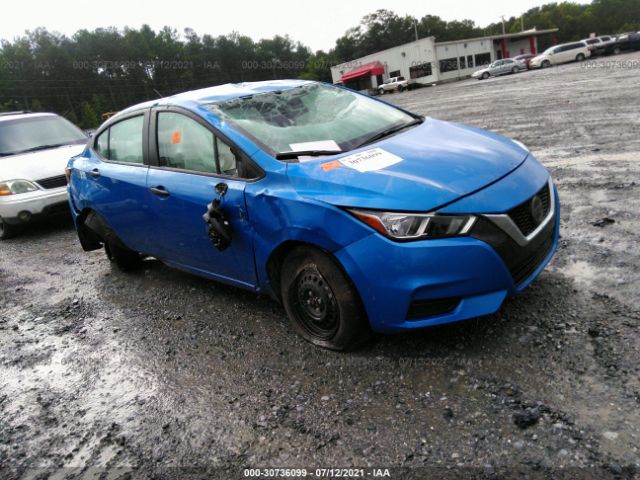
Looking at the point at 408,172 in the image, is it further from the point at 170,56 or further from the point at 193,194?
the point at 170,56

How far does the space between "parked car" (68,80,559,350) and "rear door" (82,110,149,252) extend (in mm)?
24

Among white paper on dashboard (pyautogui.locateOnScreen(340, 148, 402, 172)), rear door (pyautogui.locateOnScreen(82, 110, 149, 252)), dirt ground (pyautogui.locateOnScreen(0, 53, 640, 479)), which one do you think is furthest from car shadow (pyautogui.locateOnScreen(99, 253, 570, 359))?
white paper on dashboard (pyautogui.locateOnScreen(340, 148, 402, 172))

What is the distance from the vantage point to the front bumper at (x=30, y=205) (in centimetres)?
730

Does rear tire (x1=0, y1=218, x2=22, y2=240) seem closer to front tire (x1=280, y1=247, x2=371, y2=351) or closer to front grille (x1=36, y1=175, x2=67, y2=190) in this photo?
front grille (x1=36, y1=175, x2=67, y2=190)

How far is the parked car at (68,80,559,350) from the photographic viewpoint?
2.72 meters

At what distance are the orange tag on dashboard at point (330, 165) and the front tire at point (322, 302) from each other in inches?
18.8

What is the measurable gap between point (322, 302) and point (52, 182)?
596 cm

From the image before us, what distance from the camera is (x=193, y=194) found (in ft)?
12.1

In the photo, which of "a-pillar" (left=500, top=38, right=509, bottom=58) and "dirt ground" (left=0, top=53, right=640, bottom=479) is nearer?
"dirt ground" (left=0, top=53, right=640, bottom=479)

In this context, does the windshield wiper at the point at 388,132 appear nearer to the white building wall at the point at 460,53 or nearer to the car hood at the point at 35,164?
the car hood at the point at 35,164

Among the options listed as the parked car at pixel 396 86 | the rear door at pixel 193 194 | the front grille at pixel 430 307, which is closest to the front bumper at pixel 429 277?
the front grille at pixel 430 307

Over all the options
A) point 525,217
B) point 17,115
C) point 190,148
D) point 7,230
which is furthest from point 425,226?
point 17,115

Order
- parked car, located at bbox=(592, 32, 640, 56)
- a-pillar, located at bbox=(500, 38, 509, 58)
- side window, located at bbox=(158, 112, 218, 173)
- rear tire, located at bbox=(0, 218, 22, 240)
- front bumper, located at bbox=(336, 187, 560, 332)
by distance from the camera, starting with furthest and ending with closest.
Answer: a-pillar, located at bbox=(500, 38, 509, 58), parked car, located at bbox=(592, 32, 640, 56), rear tire, located at bbox=(0, 218, 22, 240), side window, located at bbox=(158, 112, 218, 173), front bumper, located at bbox=(336, 187, 560, 332)

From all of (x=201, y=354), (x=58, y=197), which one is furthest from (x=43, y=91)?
(x=201, y=354)
